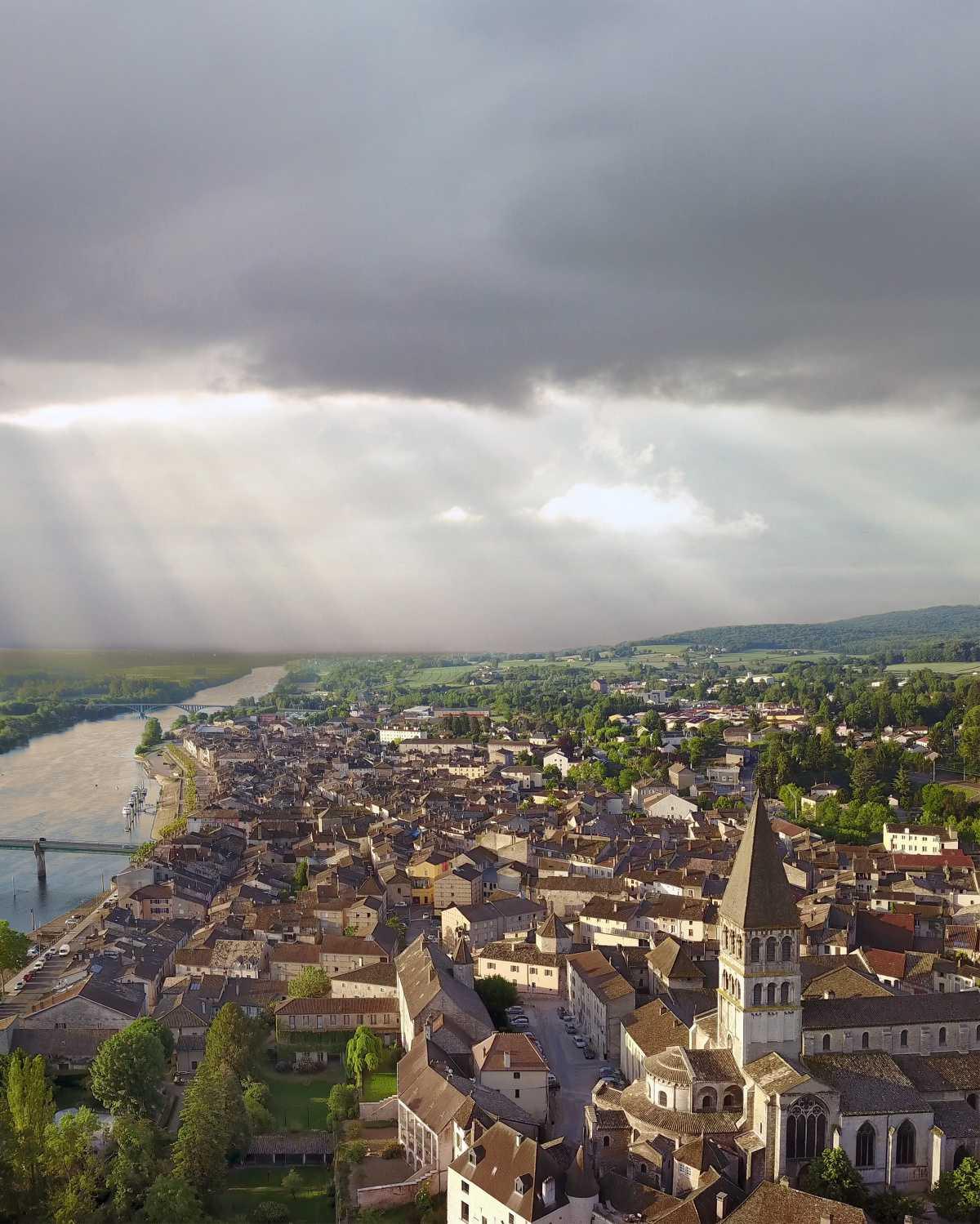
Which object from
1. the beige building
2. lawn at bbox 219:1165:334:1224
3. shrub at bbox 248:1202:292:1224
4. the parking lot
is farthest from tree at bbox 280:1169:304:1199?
the parking lot

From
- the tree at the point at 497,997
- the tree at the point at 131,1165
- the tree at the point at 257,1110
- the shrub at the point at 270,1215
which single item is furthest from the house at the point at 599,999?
the tree at the point at 131,1165

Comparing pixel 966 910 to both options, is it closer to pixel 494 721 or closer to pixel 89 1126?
pixel 89 1126

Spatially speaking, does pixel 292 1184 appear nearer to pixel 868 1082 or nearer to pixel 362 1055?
pixel 362 1055

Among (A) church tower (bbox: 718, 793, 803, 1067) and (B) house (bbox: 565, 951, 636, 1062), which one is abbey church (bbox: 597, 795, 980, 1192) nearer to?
(A) church tower (bbox: 718, 793, 803, 1067)

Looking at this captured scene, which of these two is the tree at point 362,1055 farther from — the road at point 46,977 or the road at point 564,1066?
the road at point 46,977

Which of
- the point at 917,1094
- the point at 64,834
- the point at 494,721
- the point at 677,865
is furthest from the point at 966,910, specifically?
the point at 494,721

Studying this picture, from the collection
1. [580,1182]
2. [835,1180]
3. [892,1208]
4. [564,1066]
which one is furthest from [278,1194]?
[892,1208]
